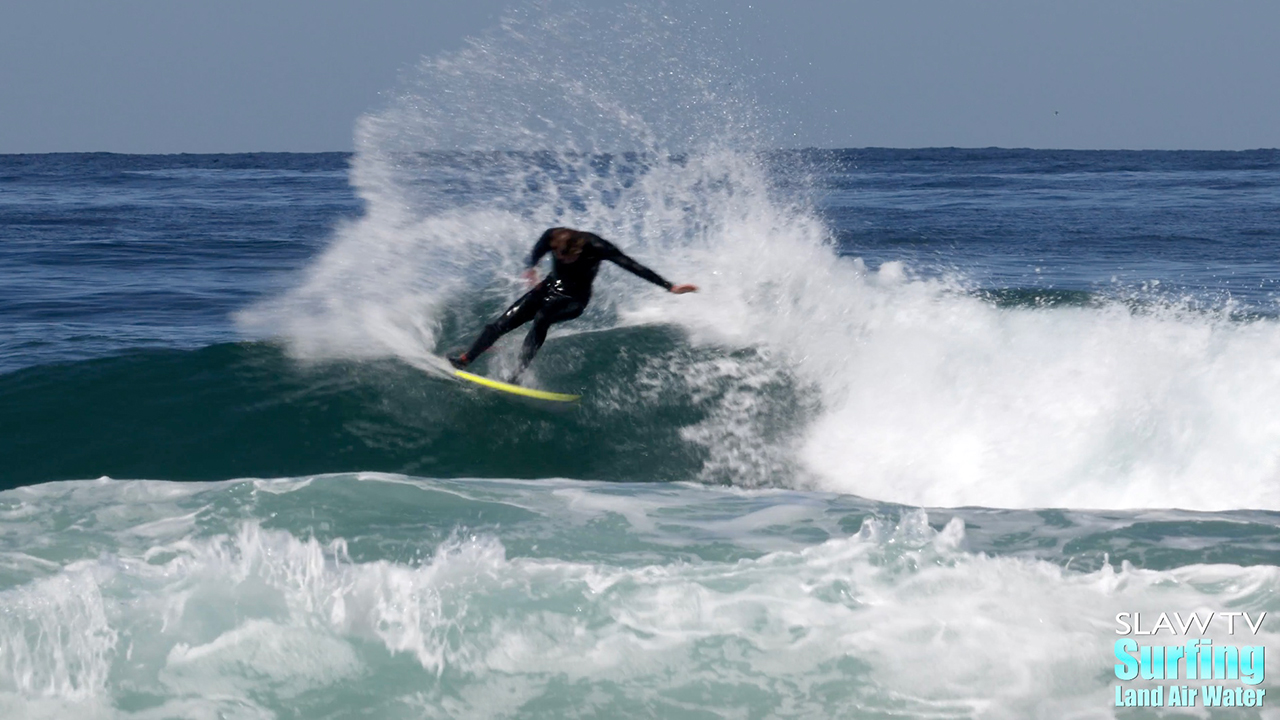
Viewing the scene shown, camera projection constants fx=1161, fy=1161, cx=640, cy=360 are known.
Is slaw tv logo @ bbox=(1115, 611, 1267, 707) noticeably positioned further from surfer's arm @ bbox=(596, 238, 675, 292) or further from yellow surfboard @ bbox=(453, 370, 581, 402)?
yellow surfboard @ bbox=(453, 370, 581, 402)

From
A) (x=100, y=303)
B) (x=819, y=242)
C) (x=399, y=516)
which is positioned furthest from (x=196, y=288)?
(x=399, y=516)

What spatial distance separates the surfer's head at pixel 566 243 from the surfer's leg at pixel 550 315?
0.34 meters

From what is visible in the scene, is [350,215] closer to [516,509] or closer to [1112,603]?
[516,509]

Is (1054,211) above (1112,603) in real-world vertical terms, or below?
above

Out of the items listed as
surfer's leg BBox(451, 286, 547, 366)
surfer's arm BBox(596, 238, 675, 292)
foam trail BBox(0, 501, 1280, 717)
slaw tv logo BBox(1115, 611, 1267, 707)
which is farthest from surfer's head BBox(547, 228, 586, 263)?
slaw tv logo BBox(1115, 611, 1267, 707)

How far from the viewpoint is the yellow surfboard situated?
30.5ft

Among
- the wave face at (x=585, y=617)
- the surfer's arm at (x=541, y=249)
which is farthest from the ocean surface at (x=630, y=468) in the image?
the surfer's arm at (x=541, y=249)

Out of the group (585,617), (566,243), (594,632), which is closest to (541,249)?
(566,243)

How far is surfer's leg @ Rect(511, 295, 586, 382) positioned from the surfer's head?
1.11ft

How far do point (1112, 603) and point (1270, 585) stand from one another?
0.82 m

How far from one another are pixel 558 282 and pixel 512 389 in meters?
0.93

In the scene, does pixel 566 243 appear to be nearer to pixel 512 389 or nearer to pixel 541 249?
pixel 541 249

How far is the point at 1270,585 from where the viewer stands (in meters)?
5.58

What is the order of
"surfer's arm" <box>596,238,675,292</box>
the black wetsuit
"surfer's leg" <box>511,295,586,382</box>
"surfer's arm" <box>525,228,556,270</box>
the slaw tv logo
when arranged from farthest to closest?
"surfer's leg" <box>511,295,586,382</box> → the black wetsuit → "surfer's arm" <box>525,228,556,270</box> → "surfer's arm" <box>596,238,675,292</box> → the slaw tv logo
